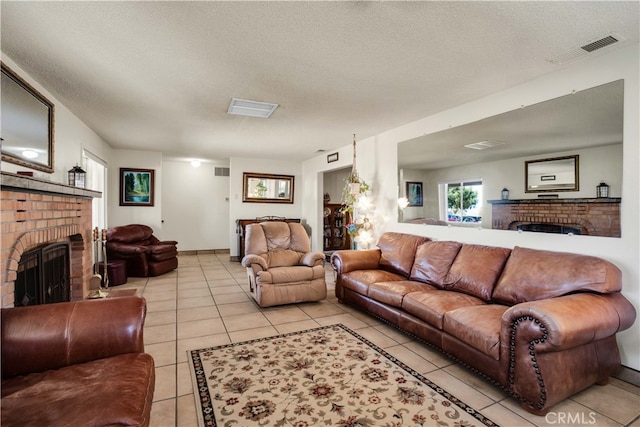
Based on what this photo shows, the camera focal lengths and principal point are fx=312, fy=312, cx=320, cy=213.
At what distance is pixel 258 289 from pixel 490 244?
2527 mm

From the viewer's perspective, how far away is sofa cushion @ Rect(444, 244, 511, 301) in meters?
2.67

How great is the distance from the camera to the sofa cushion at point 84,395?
1065 mm

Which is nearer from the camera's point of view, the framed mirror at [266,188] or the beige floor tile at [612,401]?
the beige floor tile at [612,401]

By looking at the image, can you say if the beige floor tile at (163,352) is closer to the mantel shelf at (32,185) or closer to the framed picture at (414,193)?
the mantel shelf at (32,185)

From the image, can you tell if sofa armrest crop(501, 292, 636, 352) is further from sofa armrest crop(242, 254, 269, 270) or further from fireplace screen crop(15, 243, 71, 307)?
fireplace screen crop(15, 243, 71, 307)

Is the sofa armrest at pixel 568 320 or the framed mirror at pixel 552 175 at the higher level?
the framed mirror at pixel 552 175

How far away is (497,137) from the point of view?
3115mm

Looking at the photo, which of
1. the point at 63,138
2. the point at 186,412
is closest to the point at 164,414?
the point at 186,412

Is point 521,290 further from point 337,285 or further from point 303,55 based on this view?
point 303,55

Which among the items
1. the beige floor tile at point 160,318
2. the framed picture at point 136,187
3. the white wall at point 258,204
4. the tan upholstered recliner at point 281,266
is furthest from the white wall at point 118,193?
the beige floor tile at point 160,318

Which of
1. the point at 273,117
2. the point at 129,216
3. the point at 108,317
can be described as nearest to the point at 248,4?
the point at 108,317

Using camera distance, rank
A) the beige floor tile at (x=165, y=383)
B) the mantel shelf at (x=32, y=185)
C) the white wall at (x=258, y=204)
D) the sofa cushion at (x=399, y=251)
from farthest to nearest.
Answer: the white wall at (x=258, y=204) < the sofa cushion at (x=399, y=251) < the beige floor tile at (x=165, y=383) < the mantel shelf at (x=32, y=185)

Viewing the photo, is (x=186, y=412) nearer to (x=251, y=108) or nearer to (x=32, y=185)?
(x=32, y=185)

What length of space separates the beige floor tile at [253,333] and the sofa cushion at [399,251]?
158 centimetres
